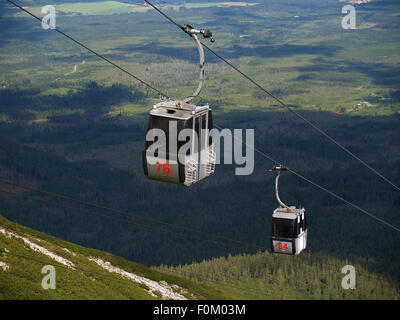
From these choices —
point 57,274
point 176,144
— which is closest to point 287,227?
point 176,144

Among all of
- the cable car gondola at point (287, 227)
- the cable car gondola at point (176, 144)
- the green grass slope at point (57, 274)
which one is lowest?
the green grass slope at point (57, 274)

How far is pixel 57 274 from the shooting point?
516ft

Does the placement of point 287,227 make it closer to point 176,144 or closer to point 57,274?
point 176,144

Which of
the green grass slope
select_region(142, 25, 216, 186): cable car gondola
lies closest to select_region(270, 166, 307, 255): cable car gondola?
select_region(142, 25, 216, 186): cable car gondola

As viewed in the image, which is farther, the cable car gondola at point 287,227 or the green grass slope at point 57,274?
the green grass slope at point 57,274

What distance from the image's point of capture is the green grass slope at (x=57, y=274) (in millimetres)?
142750

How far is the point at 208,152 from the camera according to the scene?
2375 inches

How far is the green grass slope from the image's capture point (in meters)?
143

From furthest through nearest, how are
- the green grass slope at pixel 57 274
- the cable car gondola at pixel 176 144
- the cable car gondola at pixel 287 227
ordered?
1. the green grass slope at pixel 57 274
2. the cable car gondola at pixel 287 227
3. the cable car gondola at pixel 176 144

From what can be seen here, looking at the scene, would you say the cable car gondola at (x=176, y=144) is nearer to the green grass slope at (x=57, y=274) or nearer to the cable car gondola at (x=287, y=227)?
the cable car gondola at (x=287, y=227)

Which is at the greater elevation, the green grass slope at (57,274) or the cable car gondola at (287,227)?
the cable car gondola at (287,227)

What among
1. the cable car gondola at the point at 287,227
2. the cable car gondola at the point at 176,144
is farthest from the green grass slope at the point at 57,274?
the cable car gondola at the point at 176,144
